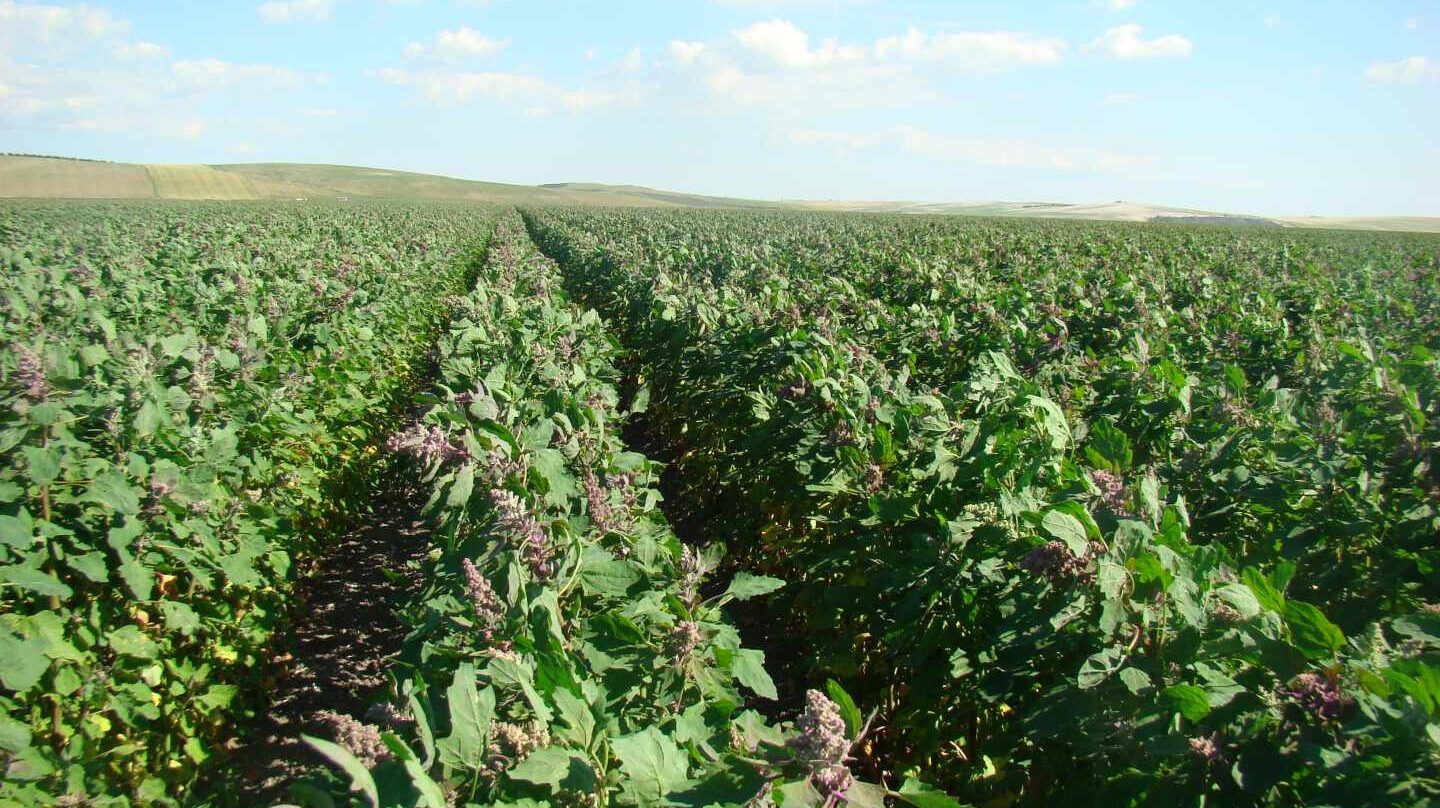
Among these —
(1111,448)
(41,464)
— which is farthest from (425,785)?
(41,464)

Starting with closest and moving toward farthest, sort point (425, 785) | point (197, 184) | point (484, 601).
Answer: point (425, 785) < point (484, 601) < point (197, 184)

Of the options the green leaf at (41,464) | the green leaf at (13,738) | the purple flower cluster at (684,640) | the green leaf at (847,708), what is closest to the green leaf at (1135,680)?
the green leaf at (847,708)

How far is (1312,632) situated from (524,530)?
197 centimetres

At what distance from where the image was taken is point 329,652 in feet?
17.0

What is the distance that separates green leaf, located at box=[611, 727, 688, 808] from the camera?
60.4 inches

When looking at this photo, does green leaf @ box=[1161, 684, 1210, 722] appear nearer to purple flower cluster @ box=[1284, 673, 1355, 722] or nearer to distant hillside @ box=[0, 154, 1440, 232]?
purple flower cluster @ box=[1284, 673, 1355, 722]

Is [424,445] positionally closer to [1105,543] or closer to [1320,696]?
[1105,543]

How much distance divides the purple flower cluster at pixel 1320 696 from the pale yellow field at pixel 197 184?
286 feet

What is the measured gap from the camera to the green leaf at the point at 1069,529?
218 cm

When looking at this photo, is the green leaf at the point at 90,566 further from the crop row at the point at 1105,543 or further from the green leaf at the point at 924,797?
the green leaf at the point at 924,797

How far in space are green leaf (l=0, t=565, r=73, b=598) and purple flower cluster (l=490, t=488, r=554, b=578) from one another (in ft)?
5.47

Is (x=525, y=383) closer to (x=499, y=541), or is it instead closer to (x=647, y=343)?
(x=499, y=541)

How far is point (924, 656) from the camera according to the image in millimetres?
3322

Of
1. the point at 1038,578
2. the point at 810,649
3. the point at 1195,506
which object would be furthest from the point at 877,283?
the point at 1038,578
